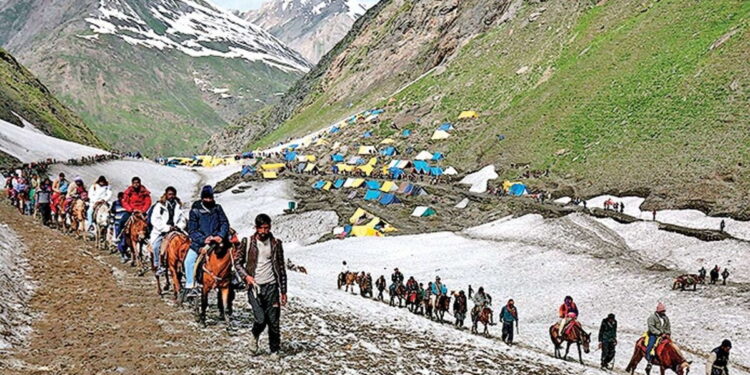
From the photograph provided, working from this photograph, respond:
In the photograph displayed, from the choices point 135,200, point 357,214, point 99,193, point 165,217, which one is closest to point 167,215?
point 165,217

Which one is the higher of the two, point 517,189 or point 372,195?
point 517,189

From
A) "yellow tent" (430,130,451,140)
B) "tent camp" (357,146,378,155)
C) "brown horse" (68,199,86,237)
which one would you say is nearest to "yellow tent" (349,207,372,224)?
"yellow tent" (430,130,451,140)

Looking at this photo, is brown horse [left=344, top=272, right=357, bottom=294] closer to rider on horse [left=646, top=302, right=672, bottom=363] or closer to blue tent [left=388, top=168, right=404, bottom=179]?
rider on horse [left=646, top=302, right=672, bottom=363]

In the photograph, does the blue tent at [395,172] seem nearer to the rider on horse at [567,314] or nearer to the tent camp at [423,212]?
the tent camp at [423,212]

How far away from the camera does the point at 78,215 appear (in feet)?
79.9

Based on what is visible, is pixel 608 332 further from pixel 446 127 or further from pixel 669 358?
pixel 446 127

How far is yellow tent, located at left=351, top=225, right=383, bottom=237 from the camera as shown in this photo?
61812 mm

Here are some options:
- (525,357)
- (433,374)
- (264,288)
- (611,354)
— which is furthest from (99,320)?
(611,354)

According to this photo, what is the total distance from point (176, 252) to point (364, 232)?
48.5 m

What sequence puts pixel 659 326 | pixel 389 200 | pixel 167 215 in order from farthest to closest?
pixel 389 200, pixel 659 326, pixel 167 215

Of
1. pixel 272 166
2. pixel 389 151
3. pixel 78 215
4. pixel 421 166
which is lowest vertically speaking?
pixel 78 215

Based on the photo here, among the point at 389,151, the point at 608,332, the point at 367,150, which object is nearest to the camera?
the point at 608,332

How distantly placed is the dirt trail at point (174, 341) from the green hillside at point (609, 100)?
48446mm

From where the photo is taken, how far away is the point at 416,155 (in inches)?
3856
